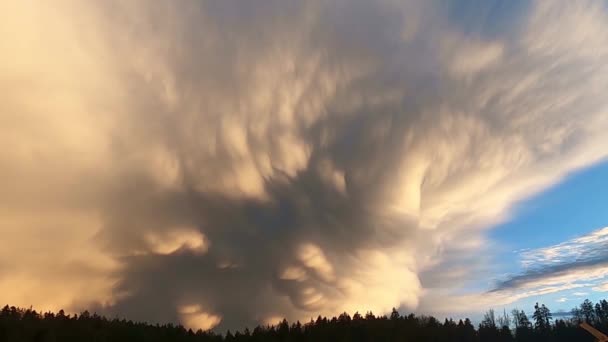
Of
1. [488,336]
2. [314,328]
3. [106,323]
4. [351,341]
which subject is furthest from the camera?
[488,336]

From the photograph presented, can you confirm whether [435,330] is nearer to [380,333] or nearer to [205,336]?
[380,333]

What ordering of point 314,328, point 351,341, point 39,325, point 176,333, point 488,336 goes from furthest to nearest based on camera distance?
point 488,336
point 314,328
point 351,341
point 176,333
point 39,325

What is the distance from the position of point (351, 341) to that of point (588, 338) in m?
90.2

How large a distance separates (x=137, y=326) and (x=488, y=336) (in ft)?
415

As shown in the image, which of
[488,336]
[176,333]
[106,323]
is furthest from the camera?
[488,336]

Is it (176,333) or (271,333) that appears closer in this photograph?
(176,333)

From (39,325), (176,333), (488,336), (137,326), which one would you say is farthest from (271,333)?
(488,336)

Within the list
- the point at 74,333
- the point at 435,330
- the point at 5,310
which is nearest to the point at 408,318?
the point at 435,330

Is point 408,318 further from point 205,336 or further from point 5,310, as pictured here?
point 5,310

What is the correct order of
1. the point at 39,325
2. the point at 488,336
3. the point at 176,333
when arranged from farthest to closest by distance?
the point at 488,336, the point at 176,333, the point at 39,325

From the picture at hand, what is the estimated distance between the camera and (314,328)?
574 feet

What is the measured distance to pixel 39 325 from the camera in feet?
381

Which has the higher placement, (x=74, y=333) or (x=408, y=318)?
(x=408, y=318)

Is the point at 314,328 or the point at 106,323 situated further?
the point at 314,328
